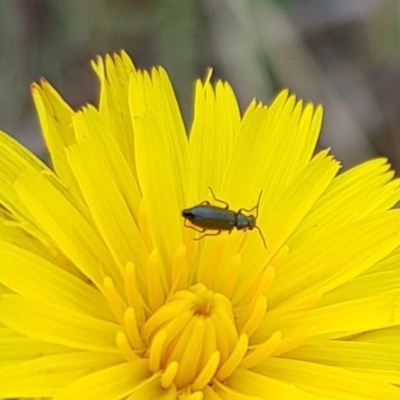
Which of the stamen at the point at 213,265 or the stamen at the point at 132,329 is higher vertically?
the stamen at the point at 213,265

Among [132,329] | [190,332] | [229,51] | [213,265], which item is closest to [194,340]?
[190,332]

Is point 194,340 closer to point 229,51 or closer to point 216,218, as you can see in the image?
point 216,218

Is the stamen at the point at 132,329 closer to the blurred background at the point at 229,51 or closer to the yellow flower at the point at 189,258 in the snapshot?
the yellow flower at the point at 189,258

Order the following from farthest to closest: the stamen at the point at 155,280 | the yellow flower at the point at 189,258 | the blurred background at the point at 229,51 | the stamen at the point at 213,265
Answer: the blurred background at the point at 229,51 < the stamen at the point at 213,265 < the stamen at the point at 155,280 < the yellow flower at the point at 189,258

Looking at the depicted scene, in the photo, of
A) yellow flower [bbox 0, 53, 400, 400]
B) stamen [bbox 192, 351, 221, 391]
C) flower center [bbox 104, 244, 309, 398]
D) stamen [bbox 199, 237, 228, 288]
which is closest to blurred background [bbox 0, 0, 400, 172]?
yellow flower [bbox 0, 53, 400, 400]

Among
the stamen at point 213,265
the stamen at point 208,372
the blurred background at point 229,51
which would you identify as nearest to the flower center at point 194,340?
the stamen at point 208,372

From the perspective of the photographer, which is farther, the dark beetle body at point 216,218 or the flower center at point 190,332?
the dark beetle body at point 216,218

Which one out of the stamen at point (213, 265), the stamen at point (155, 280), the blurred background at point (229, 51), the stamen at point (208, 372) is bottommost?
the stamen at point (208, 372)
